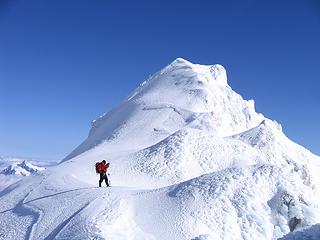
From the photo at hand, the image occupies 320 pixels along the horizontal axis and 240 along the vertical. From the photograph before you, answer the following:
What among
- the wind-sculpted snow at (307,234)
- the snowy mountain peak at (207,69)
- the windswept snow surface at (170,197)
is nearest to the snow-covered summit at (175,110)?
the snowy mountain peak at (207,69)

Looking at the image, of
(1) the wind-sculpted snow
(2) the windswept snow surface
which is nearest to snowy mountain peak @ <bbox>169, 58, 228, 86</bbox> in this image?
(2) the windswept snow surface

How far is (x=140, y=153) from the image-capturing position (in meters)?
48.0

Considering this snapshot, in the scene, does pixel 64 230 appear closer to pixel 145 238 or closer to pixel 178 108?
pixel 145 238

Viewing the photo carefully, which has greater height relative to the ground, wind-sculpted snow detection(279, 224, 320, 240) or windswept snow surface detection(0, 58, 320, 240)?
windswept snow surface detection(0, 58, 320, 240)

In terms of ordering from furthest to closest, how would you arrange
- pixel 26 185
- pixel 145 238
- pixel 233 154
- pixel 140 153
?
pixel 233 154 < pixel 140 153 < pixel 26 185 < pixel 145 238

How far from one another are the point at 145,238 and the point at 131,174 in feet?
55.5

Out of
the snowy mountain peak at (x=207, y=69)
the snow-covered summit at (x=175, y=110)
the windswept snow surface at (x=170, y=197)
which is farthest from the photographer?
the snowy mountain peak at (x=207, y=69)

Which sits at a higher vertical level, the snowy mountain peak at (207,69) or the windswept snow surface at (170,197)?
the snowy mountain peak at (207,69)

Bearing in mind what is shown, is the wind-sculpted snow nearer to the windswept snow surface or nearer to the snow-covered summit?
the windswept snow surface

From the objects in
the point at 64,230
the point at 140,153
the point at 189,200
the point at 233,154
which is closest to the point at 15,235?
the point at 64,230

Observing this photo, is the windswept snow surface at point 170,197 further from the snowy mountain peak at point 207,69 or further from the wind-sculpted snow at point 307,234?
the snowy mountain peak at point 207,69

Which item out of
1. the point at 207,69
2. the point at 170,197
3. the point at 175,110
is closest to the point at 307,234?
the point at 170,197

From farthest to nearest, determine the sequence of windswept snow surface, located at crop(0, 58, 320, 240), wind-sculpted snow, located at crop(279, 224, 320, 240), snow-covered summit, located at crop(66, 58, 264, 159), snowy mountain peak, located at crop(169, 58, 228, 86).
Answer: snowy mountain peak, located at crop(169, 58, 228, 86), snow-covered summit, located at crop(66, 58, 264, 159), windswept snow surface, located at crop(0, 58, 320, 240), wind-sculpted snow, located at crop(279, 224, 320, 240)

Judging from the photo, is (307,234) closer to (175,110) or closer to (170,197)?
(170,197)
